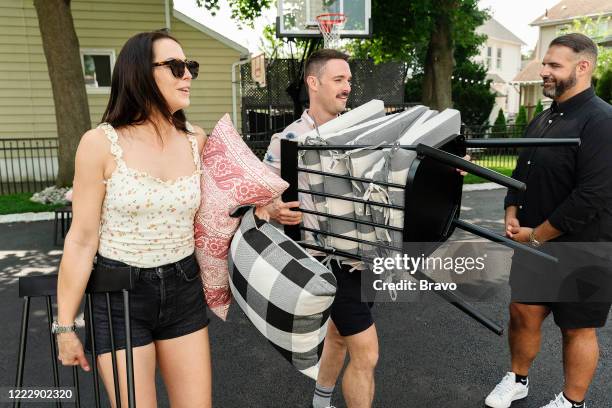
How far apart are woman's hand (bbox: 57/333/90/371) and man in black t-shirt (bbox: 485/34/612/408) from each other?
7.85 ft

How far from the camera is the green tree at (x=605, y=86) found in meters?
20.8

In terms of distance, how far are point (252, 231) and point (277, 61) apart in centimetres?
1405

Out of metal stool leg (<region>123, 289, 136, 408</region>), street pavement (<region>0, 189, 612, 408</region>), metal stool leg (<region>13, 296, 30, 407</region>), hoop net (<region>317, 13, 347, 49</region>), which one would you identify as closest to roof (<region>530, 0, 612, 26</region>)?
hoop net (<region>317, 13, 347, 49</region>)

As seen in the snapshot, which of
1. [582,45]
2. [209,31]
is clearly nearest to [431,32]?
[209,31]

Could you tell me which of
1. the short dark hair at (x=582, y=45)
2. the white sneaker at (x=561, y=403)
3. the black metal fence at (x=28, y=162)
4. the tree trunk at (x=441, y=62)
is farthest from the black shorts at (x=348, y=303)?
the tree trunk at (x=441, y=62)

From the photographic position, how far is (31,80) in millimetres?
14242

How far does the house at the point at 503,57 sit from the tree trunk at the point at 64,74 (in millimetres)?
43061

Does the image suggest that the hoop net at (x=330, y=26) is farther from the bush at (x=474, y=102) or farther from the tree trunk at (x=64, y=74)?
the bush at (x=474, y=102)

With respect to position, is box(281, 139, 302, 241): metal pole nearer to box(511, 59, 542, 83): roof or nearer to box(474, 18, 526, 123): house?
box(511, 59, 542, 83): roof

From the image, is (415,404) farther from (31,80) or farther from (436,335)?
(31,80)

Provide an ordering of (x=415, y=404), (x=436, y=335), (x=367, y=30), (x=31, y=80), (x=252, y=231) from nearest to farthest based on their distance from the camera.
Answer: (x=252, y=231) → (x=415, y=404) → (x=436, y=335) → (x=367, y=30) → (x=31, y=80)

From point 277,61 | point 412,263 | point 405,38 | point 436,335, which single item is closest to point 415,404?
point 436,335

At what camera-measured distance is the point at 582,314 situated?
111 inches

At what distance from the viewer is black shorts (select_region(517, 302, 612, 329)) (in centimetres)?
282
